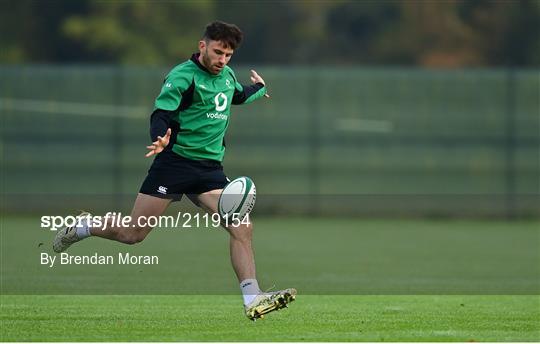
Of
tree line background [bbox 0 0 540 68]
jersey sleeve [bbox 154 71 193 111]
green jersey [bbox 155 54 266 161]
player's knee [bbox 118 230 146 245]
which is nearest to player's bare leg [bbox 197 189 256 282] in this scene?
green jersey [bbox 155 54 266 161]

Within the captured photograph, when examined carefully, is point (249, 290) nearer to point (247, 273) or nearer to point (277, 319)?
point (247, 273)

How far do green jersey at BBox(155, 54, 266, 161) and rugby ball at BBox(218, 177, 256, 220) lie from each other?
35cm

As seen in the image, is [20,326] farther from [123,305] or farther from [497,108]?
[497,108]

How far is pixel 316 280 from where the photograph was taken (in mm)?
14469

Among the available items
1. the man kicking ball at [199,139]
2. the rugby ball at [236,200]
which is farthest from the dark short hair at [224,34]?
the rugby ball at [236,200]

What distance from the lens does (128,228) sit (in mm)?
10562

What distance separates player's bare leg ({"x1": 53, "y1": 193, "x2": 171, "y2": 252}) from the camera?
1041 cm

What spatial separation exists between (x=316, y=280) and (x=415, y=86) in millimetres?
13912

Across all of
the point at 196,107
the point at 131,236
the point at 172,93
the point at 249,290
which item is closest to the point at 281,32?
the point at 131,236

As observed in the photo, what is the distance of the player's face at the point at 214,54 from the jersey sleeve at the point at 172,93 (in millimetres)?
243

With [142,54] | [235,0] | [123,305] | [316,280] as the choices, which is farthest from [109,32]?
[123,305]

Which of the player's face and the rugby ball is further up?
the player's face

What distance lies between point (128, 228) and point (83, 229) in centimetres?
60

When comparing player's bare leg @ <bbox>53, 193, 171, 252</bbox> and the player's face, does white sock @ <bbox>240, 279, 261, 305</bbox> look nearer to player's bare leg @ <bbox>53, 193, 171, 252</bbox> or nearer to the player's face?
A: player's bare leg @ <bbox>53, 193, 171, 252</bbox>
